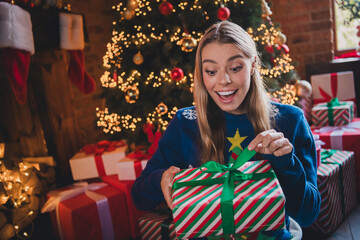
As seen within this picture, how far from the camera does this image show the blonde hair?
121 centimetres

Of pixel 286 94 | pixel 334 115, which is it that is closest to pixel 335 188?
pixel 334 115

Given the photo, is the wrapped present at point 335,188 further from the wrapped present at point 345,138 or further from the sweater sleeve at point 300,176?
the sweater sleeve at point 300,176

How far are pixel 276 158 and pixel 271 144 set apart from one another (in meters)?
0.06

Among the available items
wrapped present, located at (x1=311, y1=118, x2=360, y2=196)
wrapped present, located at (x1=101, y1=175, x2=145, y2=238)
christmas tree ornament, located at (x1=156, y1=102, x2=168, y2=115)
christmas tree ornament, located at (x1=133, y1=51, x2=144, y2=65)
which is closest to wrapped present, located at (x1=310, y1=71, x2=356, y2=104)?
wrapped present, located at (x1=311, y1=118, x2=360, y2=196)

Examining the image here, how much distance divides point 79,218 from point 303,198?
1701 mm

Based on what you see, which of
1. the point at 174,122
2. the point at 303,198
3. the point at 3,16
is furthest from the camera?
the point at 3,16

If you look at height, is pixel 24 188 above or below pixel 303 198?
below

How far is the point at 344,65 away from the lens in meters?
3.40

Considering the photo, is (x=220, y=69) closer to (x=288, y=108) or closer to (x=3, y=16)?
(x=288, y=108)

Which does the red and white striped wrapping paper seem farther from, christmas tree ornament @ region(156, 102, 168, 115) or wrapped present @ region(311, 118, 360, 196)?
wrapped present @ region(311, 118, 360, 196)

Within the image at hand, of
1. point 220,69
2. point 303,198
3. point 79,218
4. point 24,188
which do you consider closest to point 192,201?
point 303,198

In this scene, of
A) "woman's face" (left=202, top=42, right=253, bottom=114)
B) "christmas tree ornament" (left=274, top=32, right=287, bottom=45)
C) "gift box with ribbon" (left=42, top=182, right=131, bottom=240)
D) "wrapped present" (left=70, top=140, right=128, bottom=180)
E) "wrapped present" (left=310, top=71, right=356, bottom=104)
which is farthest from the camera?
"wrapped present" (left=310, top=71, right=356, bottom=104)

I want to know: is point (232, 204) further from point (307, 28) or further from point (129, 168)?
point (307, 28)

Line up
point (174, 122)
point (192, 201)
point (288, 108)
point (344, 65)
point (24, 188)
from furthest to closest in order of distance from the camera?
point (344, 65)
point (24, 188)
point (174, 122)
point (288, 108)
point (192, 201)
